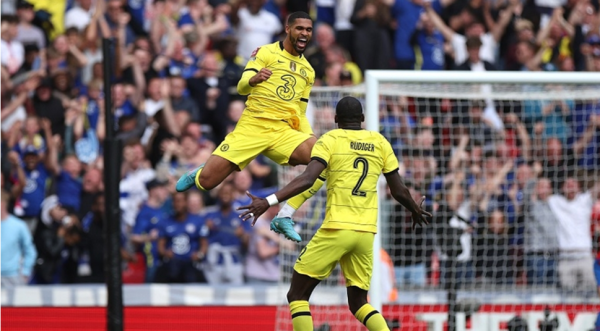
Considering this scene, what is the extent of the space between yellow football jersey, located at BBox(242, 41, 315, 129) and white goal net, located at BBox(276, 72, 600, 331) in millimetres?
2639

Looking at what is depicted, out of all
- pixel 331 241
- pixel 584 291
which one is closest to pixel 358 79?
pixel 584 291

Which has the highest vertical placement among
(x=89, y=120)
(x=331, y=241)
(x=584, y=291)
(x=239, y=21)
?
(x=239, y=21)

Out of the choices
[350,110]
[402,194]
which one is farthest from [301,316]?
[350,110]

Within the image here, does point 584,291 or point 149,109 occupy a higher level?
point 149,109

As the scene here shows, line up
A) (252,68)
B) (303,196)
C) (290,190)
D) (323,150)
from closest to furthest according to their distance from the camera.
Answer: (290,190) → (323,150) → (252,68) → (303,196)

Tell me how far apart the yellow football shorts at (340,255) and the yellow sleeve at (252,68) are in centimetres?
138

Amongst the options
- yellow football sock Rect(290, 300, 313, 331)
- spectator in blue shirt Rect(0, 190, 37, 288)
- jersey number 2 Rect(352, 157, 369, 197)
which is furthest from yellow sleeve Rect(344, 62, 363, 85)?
yellow football sock Rect(290, 300, 313, 331)

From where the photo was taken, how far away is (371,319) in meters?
9.66

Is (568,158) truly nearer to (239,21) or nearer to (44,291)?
(239,21)

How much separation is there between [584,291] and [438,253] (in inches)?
71.1

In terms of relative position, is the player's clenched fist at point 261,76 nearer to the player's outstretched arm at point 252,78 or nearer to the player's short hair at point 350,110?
the player's outstretched arm at point 252,78

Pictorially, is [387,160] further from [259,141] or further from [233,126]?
[233,126]

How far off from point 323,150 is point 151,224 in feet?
19.6

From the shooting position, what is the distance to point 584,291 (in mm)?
13805
